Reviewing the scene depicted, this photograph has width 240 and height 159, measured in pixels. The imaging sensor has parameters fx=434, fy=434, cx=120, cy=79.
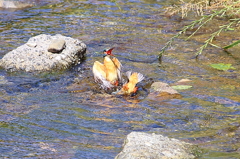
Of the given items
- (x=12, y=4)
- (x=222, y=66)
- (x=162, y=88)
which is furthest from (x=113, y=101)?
(x=12, y=4)

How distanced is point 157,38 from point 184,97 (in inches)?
108

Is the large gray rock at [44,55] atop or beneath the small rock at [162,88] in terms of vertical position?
atop

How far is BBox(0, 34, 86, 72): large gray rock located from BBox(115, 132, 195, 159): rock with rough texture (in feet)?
9.49

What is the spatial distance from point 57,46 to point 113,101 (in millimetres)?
1771

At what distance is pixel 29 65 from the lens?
20.5ft

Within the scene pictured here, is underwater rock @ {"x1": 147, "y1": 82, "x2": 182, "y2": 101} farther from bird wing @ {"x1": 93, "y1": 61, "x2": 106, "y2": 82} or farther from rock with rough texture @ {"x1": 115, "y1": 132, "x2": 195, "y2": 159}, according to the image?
rock with rough texture @ {"x1": 115, "y1": 132, "x2": 195, "y2": 159}

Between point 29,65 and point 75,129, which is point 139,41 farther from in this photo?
point 75,129

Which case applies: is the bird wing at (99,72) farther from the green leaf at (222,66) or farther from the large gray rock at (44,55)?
the green leaf at (222,66)

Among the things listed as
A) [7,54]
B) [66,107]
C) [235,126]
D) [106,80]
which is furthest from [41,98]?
[235,126]

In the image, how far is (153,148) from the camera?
138 inches

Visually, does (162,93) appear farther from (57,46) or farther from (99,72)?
(57,46)

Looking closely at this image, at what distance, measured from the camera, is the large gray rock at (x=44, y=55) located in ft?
20.4

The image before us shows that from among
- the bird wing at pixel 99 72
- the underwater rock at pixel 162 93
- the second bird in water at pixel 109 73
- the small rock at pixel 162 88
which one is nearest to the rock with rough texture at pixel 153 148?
the underwater rock at pixel 162 93

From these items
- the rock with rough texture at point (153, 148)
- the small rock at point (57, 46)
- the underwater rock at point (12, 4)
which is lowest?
the rock with rough texture at point (153, 148)
